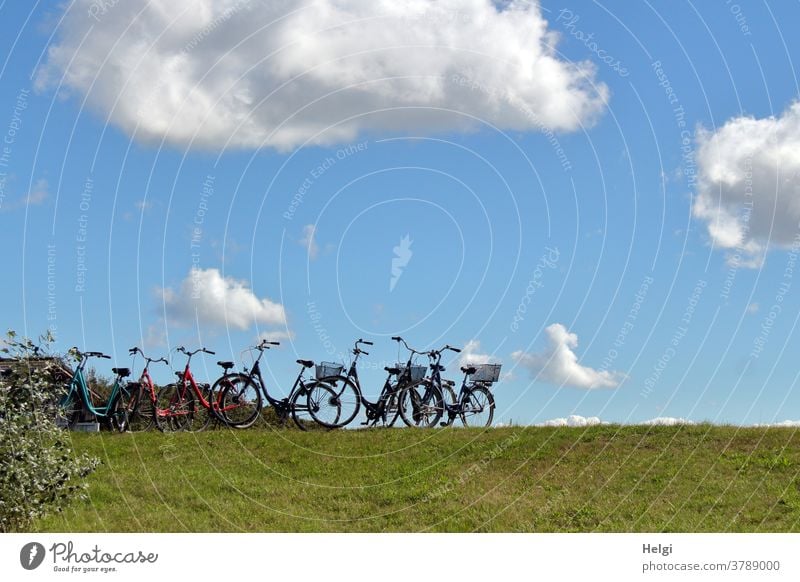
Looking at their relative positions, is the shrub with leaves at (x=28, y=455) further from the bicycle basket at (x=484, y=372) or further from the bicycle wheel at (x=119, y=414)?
the bicycle basket at (x=484, y=372)

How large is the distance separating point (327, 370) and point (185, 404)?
105 inches

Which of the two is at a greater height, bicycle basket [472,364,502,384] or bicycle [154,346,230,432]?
bicycle basket [472,364,502,384]

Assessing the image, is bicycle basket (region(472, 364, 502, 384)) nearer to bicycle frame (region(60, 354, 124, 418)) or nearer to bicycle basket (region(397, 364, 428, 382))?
bicycle basket (region(397, 364, 428, 382))

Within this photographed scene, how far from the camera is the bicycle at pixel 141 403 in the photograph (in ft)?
54.9

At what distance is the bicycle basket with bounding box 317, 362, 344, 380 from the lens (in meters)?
16.4

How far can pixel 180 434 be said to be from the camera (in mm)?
16094

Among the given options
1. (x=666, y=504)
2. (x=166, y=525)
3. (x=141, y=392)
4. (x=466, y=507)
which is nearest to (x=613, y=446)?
(x=666, y=504)

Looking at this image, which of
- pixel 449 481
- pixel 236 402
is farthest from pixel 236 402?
pixel 449 481

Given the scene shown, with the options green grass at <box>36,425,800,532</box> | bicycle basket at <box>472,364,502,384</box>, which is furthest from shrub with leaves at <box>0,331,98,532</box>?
bicycle basket at <box>472,364,502,384</box>

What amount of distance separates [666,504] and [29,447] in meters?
7.65

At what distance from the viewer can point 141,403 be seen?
16812 mm

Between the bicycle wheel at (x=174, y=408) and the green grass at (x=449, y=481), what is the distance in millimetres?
696

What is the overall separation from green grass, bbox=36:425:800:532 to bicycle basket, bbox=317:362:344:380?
110cm
